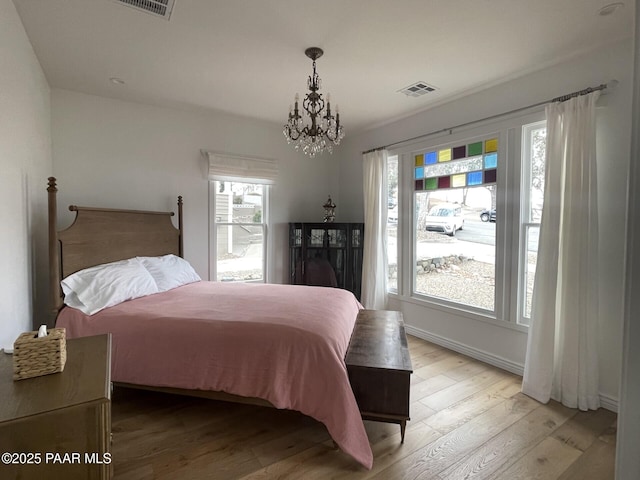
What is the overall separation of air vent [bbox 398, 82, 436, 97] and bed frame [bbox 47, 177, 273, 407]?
8.92ft

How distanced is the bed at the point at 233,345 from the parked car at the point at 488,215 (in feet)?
5.59

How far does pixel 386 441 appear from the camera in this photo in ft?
6.31

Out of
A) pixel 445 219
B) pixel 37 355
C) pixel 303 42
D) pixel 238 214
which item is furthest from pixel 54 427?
pixel 445 219

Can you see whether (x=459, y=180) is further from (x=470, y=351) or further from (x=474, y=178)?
(x=470, y=351)

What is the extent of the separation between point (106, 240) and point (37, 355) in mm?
2081

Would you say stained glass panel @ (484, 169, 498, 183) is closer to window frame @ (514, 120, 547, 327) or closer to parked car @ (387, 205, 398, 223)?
window frame @ (514, 120, 547, 327)

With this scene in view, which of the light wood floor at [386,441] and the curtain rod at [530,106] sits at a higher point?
the curtain rod at [530,106]

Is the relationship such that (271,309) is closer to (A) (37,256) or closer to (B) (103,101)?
(A) (37,256)

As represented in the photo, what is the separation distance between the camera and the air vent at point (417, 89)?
9.91 ft

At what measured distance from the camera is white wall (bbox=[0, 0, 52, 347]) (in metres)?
1.87

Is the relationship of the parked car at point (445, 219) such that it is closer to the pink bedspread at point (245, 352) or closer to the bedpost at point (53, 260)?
the pink bedspread at point (245, 352)

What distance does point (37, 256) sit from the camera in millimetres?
2730

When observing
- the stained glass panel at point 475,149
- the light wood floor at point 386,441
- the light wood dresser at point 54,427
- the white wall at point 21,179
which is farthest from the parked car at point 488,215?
Answer: the white wall at point 21,179

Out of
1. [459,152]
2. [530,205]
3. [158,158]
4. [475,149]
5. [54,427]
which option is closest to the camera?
[54,427]
